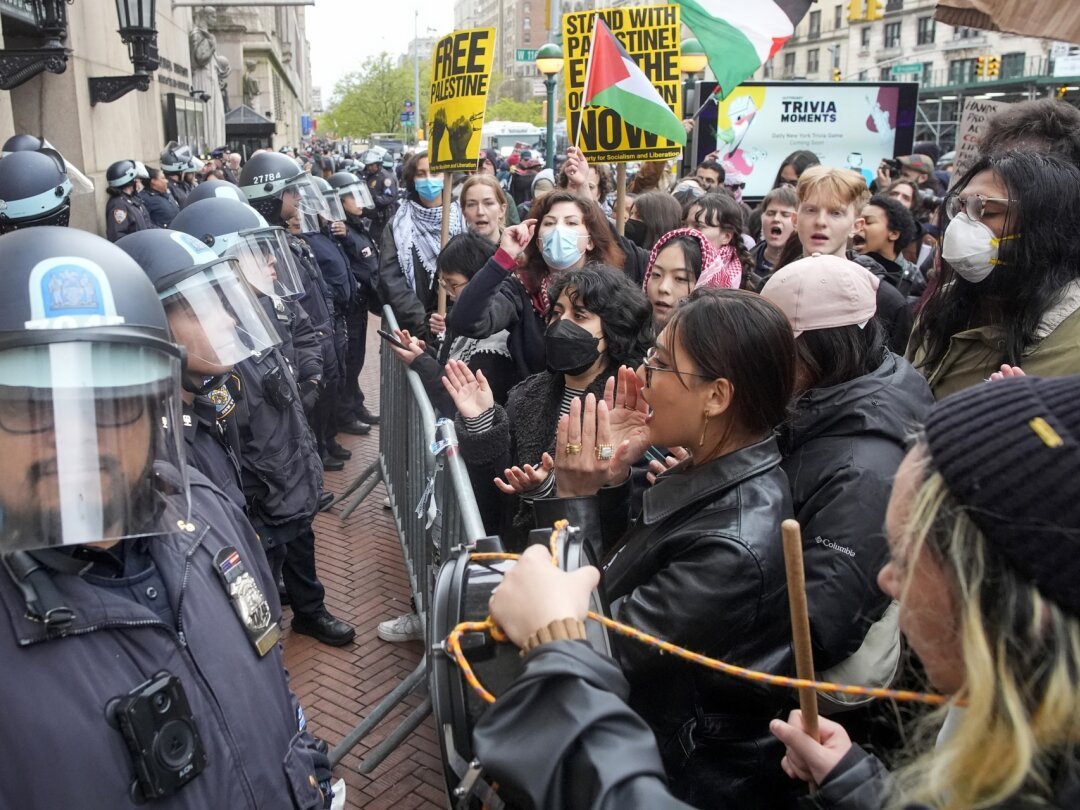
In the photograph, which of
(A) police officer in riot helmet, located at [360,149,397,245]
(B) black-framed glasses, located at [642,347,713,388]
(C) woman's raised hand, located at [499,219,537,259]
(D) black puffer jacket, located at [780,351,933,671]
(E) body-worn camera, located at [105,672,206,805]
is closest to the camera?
(E) body-worn camera, located at [105,672,206,805]

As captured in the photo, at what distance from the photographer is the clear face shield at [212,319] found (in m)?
2.59

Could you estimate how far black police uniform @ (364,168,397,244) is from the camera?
12211 mm

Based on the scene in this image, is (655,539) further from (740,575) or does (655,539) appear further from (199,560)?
(199,560)

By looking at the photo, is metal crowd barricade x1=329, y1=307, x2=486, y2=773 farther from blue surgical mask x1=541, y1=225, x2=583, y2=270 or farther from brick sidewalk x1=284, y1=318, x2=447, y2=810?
blue surgical mask x1=541, y1=225, x2=583, y2=270

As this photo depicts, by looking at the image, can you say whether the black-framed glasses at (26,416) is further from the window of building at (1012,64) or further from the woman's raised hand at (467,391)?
the window of building at (1012,64)

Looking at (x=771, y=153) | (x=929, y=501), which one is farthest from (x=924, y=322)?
(x=771, y=153)

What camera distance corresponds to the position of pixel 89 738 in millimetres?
1464

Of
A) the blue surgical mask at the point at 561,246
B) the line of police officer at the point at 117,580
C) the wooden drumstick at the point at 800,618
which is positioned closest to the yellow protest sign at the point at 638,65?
the blue surgical mask at the point at 561,246

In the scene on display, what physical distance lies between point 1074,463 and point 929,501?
6.8 inches

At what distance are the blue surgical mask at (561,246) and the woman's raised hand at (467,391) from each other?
1.27 m

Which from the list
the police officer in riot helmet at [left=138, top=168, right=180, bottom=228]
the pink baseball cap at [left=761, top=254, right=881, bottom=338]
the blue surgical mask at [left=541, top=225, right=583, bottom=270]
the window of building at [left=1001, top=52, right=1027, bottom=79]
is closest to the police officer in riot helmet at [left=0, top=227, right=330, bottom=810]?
the pink baseball cap at [left=761, top=254, right=881, bottom=338]

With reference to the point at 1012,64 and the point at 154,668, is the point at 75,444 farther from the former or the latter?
the point at 1012,64

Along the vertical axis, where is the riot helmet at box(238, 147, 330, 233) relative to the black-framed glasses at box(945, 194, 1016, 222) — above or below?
above

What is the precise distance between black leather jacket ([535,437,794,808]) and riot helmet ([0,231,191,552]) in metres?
0.89
